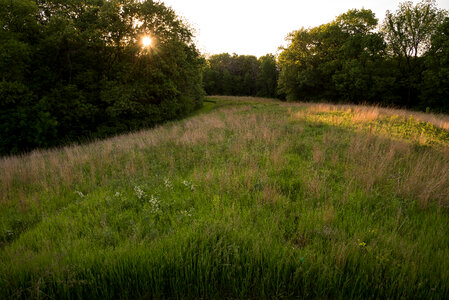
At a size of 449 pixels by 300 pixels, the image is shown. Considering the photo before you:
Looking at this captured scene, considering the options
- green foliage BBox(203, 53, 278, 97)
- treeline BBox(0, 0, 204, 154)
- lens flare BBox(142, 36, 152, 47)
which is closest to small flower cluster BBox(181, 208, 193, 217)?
treeline BBox(0, 0, 204, 154)

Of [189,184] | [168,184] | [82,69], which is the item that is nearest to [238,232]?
[189,184]

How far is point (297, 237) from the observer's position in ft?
9.09

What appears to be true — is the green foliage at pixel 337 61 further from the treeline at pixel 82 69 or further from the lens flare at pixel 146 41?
the lens flare at pixel 146 41

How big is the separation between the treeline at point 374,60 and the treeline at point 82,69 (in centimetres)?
2415

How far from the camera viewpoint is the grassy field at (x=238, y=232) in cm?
221

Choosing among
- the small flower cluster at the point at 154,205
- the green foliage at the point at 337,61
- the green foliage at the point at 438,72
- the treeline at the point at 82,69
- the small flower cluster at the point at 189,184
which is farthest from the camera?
the green foliage at the point at 337,61

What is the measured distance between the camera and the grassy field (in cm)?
221

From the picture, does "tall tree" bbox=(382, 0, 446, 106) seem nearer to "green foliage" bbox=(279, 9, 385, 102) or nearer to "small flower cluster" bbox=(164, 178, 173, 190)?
"green foliage" bbox=(279, 9, 385, 102)

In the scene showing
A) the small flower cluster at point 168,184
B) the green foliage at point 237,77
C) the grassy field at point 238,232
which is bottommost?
the grassy field at point 238,232

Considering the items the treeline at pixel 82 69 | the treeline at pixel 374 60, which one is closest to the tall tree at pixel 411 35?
the treeline at pixel 374 60

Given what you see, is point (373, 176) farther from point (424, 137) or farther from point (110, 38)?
point (110, 38)

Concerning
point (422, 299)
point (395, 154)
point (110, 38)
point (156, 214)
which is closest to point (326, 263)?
point (422, 299)

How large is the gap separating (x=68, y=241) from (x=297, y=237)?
329 centimetres

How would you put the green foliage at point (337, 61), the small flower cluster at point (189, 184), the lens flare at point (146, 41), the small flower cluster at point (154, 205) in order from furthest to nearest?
the green foliage at point (337, 61)
the lens flare at point (146, 41)
the small flower cluster at point (189, 184)
the small flower cluster at point (154, 205)
